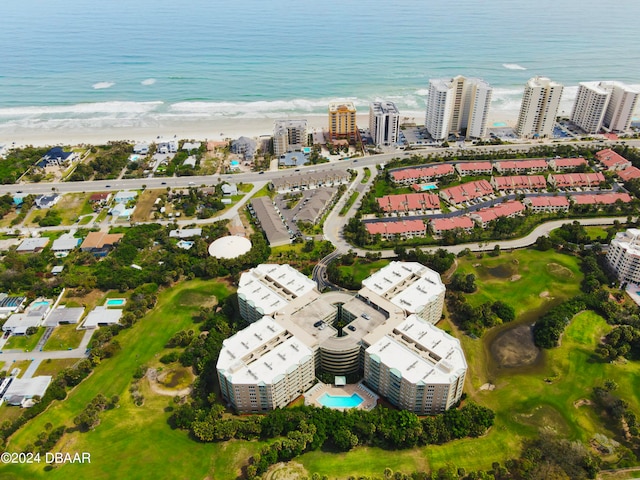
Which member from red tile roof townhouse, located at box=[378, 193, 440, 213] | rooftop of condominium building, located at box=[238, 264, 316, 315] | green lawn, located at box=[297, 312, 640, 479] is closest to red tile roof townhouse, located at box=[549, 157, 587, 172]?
red tile roof townhouse, located at box=[378, 193, 440, 213]

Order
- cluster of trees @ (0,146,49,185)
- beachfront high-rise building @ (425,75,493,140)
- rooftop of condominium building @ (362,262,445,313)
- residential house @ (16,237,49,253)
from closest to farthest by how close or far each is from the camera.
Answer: rooftop of condominium building @ (362,262,445,313)
residential house @ (16,237,49,253)
cluster of trees @ (0,146,49,185)
beachfront high-rise building @ (425,75,493,140)

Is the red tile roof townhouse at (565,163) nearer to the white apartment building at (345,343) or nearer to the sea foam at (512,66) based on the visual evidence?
the white apartment building at (345,343)

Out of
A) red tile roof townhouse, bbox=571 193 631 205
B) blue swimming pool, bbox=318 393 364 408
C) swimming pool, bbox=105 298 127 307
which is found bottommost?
swimming pool, bbox=105 298 127 307

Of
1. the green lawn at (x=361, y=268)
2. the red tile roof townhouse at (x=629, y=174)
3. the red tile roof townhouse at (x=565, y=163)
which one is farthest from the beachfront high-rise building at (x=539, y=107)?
the green lawn at (x=361, y=268)

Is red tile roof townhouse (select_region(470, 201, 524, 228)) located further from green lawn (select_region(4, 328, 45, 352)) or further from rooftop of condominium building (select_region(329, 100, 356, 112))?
green lawn (select_region(4, 328, 45, 352))

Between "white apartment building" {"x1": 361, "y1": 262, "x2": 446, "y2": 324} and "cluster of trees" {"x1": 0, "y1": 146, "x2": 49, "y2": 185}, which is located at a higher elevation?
"white apartment building" {"x1": 361, "y1": 262, "x2": 446, "y2": 324}

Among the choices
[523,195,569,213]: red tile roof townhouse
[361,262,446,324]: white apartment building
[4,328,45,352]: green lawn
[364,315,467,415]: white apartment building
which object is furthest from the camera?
[523,195,569,213]: red tile roof townhouse

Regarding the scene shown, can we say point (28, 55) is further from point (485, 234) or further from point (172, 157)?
point (485, 234)
